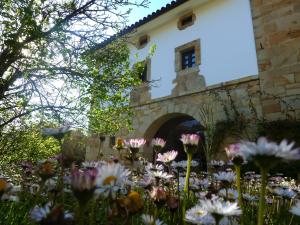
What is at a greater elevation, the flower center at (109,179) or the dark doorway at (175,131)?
the dark doorway at (175,131)

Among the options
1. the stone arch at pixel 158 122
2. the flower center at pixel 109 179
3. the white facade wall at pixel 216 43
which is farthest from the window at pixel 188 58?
the flower center at pixel 109 179

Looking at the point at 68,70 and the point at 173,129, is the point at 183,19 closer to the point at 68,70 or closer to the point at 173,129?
the point at 173,129

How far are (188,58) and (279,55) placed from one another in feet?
10.5

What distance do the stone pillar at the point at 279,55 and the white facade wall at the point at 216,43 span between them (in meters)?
0.29

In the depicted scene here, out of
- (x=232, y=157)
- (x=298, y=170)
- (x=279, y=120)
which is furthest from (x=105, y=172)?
(x=279, y=120)

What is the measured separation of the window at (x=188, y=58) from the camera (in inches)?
405

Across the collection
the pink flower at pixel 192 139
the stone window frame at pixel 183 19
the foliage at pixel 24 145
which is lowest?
the pink flower at pixel 192 139

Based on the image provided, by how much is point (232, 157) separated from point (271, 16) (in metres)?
8.23

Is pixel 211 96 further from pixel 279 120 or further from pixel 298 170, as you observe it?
pixel 298 170

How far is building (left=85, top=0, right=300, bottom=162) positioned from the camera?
7.97 meters

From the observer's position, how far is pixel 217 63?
9328mm

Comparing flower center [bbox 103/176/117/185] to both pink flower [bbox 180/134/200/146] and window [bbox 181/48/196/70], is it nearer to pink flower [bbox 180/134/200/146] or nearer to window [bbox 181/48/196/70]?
pink flower [bbox 180/134/200/146]

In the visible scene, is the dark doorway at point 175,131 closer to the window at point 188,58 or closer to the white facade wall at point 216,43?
→ the white facade wall at point 216,43

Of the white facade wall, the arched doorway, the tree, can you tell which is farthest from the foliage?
the arched doorway
